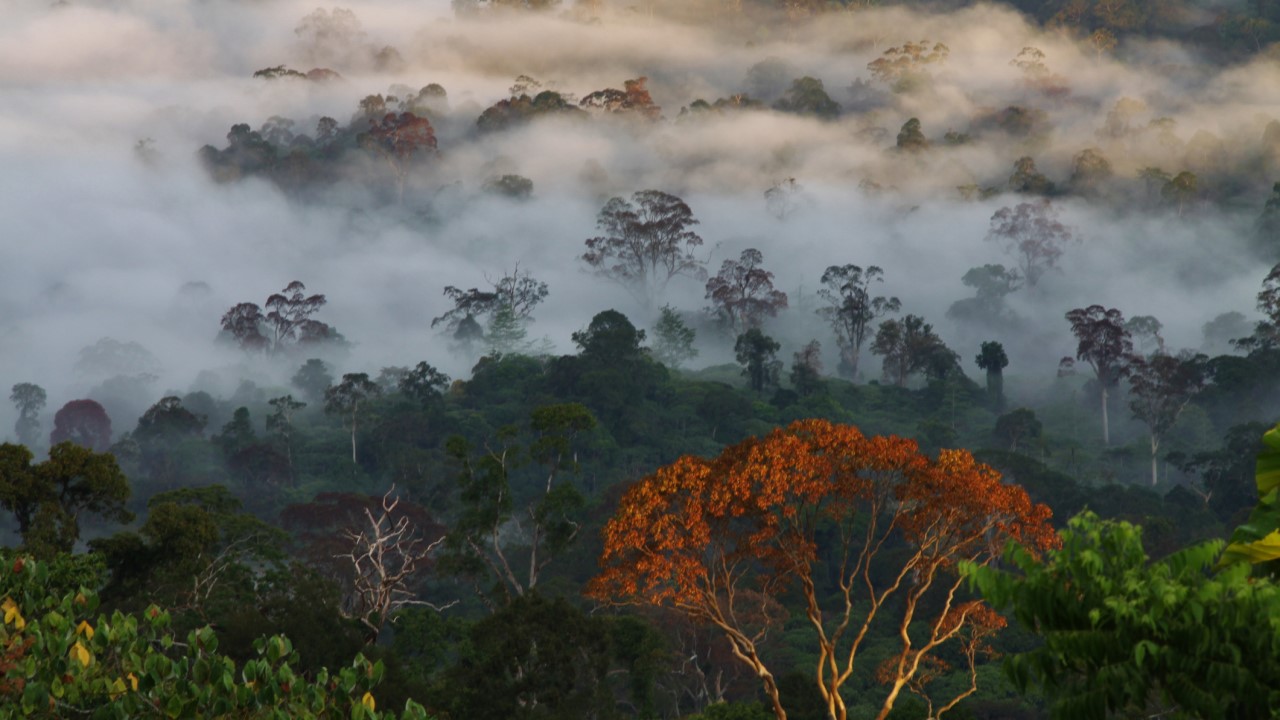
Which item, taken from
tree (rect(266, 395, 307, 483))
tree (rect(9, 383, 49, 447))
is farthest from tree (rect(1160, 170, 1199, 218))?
tree (rect(9, 383, 49, 447))

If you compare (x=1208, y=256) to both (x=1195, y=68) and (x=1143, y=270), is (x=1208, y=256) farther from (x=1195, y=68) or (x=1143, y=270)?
(x=1195, y=68)

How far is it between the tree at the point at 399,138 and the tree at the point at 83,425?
3699 centimetres

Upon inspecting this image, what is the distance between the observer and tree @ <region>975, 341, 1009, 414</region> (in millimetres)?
72244

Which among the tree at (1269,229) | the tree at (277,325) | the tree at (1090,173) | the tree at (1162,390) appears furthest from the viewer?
the tree at (1090,173)

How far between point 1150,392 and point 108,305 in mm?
91183

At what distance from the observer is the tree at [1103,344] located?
6669 centimetres

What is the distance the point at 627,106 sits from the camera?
119 m

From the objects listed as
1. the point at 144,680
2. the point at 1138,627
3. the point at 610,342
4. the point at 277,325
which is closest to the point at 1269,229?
the point at 610,342

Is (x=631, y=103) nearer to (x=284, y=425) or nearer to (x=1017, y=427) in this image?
(x=284, y=425)

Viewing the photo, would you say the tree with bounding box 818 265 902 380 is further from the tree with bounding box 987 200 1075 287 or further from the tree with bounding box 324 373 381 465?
the tree with bounding box 324 373 381 465

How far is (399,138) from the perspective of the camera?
112562 mm

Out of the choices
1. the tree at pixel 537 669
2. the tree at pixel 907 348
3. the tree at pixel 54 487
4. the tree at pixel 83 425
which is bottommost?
the tree at pixel 537 669

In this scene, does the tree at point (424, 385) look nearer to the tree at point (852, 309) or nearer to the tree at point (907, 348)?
the tree at point (907, 348)

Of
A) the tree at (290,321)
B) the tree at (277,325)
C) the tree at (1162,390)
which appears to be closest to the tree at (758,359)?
the tree at (1162,390)
